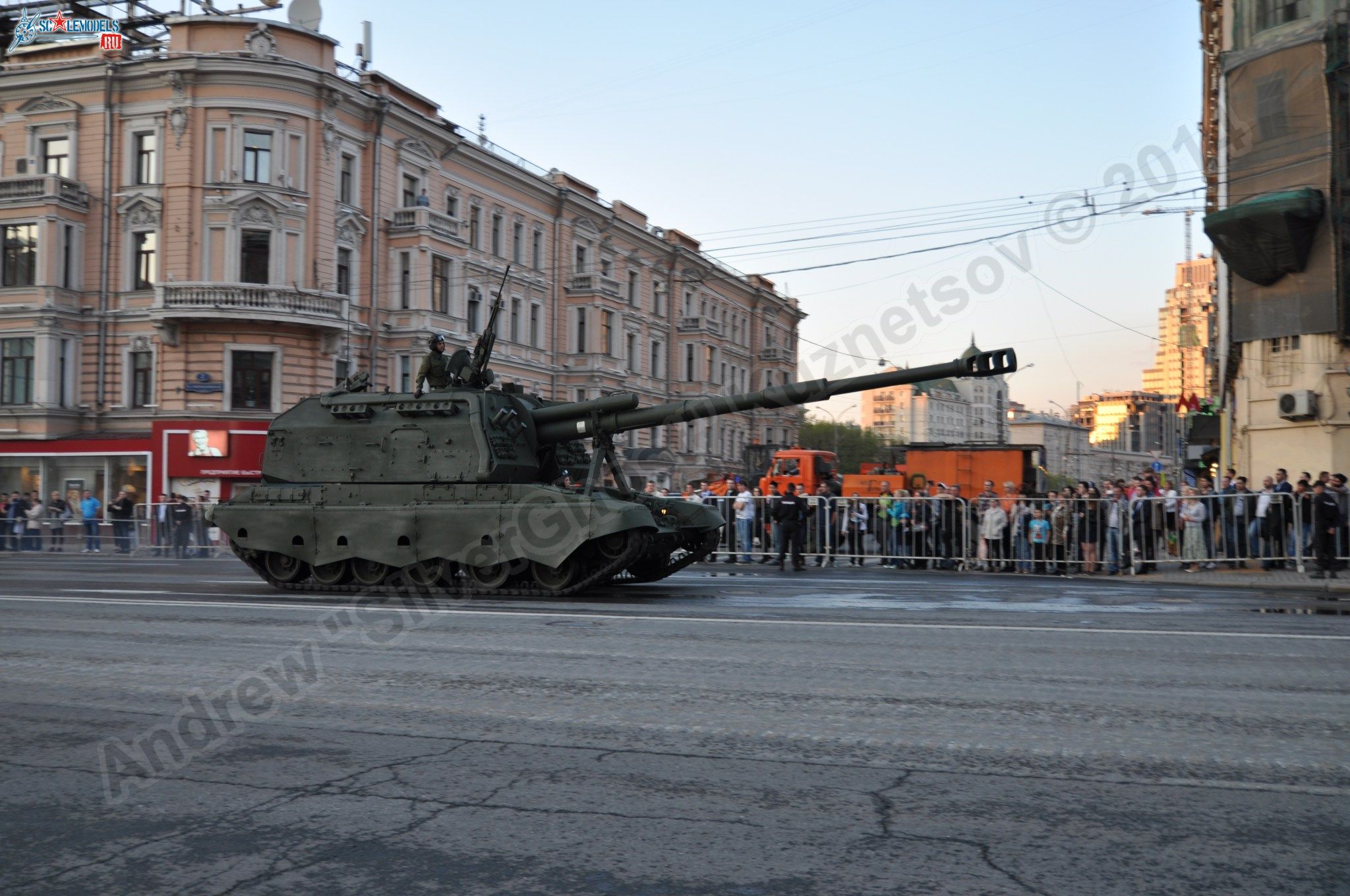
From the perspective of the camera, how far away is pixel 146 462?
119 ft

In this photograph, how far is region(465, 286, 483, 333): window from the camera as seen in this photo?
4409 cm

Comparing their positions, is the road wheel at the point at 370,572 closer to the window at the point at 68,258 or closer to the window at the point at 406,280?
the window at the point at 406,280

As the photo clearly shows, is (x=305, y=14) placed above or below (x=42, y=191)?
above

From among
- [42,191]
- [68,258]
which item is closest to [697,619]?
[68,258]

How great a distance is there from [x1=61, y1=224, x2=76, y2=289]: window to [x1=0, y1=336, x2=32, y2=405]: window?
2.06 metres

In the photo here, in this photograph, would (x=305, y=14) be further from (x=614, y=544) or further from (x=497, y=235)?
(x=614, y=544)

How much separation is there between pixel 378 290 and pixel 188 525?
46.6ft

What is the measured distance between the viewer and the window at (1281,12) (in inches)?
889

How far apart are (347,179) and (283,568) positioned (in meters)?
25.6

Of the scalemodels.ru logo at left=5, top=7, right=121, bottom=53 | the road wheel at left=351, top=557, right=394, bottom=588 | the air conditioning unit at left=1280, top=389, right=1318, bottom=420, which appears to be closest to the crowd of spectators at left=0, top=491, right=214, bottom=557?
the road wheel at left=351, top=557, right=394, bottom=588

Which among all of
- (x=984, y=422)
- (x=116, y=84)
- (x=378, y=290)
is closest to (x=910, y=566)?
(x=378, y=290)

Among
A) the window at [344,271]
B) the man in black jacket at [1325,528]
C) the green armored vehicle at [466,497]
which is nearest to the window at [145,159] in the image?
the window at [344,271]

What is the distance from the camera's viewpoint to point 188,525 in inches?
1095

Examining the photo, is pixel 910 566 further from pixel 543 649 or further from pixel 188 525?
pixel 188 525
